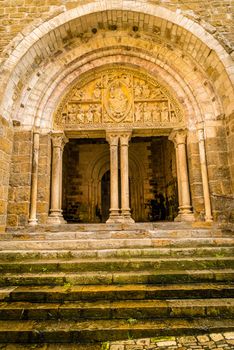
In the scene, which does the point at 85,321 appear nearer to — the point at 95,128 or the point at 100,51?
the point at 95,128

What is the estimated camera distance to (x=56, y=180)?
17.5 ft

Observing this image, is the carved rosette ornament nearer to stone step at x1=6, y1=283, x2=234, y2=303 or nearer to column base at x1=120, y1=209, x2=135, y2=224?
column base at x1=120, y1=209, x2=135, y2=224

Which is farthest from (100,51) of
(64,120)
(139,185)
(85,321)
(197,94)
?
(85,321)

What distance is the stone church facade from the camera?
16.1 feet

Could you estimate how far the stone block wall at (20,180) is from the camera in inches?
190

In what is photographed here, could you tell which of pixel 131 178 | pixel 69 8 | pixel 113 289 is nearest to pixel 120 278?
pixel 113 289

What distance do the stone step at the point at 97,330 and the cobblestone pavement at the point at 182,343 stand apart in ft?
0.18

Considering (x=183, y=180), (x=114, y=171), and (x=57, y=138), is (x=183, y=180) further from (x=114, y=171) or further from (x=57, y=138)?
(x=57, y=138)

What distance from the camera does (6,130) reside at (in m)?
4.90

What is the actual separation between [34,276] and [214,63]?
5.00m

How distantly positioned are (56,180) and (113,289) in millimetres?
3290

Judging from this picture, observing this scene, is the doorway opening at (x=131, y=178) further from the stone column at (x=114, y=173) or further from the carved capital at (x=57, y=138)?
the carved capital at (x=57, y=138)

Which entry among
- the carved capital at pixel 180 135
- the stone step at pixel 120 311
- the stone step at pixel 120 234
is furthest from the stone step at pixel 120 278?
the carved capital at pixel 180 135

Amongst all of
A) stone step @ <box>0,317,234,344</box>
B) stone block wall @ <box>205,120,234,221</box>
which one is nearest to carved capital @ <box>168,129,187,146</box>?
stone block wall @ <box>205,120,234,221</box>
